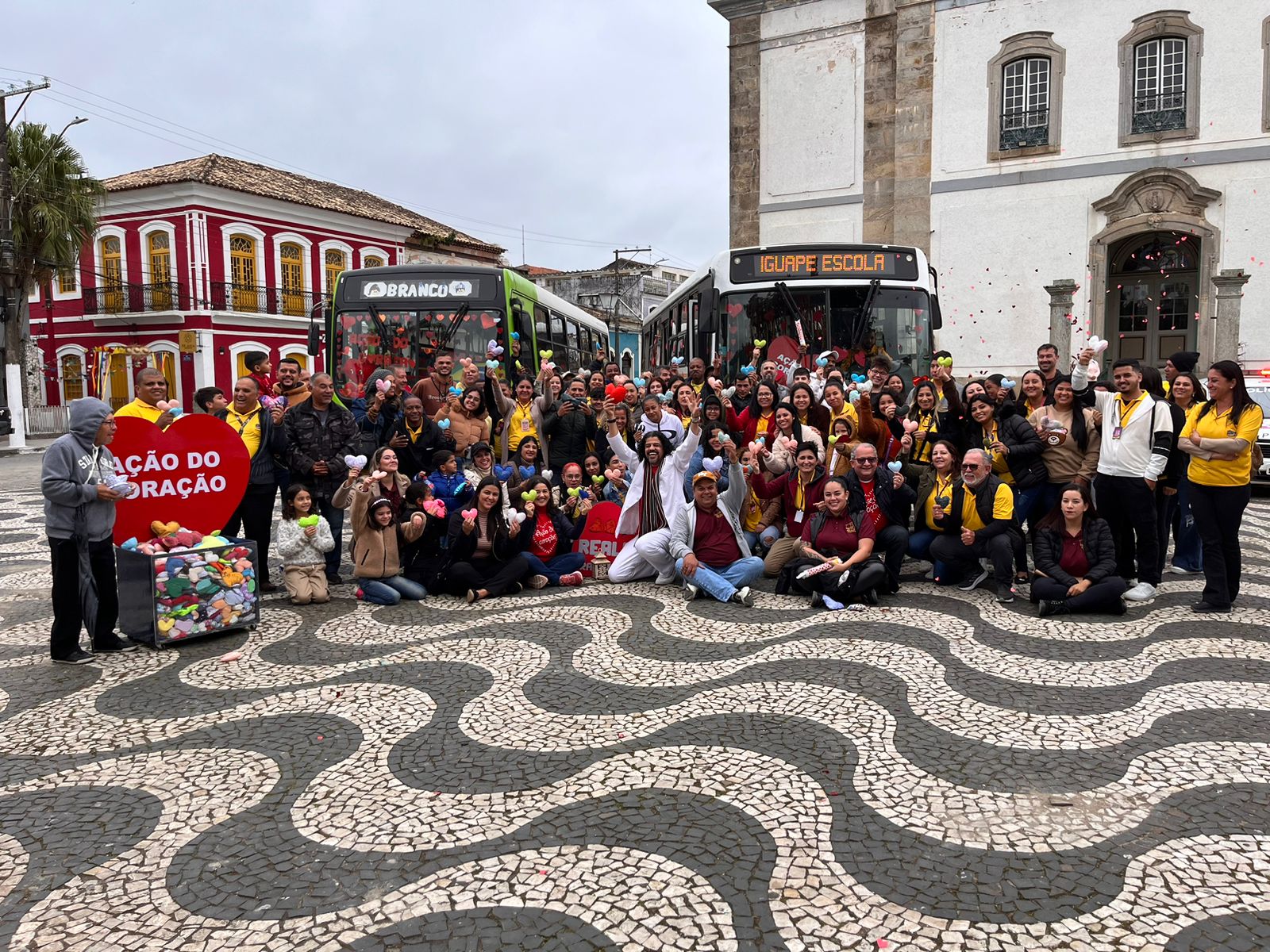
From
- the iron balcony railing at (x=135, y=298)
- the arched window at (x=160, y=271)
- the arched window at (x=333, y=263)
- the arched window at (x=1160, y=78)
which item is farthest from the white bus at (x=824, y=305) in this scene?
the arched window at (x=333, y=263)

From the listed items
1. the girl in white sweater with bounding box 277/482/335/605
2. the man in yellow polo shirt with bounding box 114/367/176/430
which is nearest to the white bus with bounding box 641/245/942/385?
the girl in white sweater with bounding box 277/482/335/605

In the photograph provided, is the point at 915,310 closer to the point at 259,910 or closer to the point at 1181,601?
the point at 1181,601

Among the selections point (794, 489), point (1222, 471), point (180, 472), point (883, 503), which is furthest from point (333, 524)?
point (1222, 471)

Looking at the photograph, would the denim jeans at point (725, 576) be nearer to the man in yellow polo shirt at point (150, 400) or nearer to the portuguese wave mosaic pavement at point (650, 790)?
the portuguese wave mosaic pavement at point (650, 790)

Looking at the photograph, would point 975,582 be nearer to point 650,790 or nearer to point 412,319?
→ point 650,790

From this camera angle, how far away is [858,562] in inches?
265

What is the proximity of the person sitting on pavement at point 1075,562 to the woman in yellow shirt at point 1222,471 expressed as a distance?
0.62 m

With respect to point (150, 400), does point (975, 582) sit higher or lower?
lower

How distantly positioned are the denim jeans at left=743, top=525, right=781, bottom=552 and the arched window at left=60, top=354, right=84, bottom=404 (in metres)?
33.4

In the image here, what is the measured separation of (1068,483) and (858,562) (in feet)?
5.95

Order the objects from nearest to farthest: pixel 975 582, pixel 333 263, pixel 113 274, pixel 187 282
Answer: pixel 975 582, pixel 187 282, pixel 113 274, pixel 333 263

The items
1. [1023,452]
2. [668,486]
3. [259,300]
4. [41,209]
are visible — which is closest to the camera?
[1023,452]

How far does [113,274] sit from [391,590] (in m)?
31.9

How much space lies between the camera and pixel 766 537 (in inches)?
310
